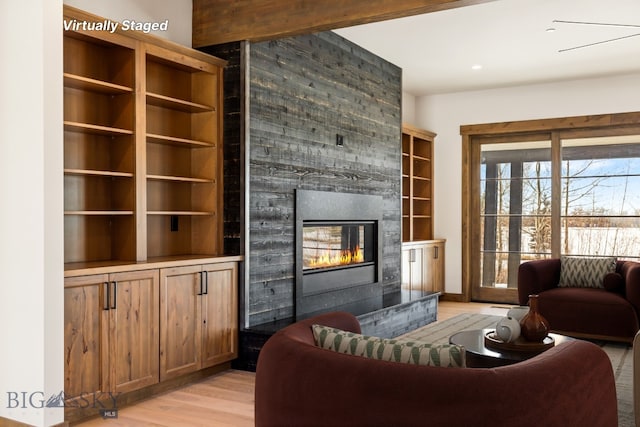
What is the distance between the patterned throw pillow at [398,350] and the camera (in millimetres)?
1867

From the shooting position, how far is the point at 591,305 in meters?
5.44

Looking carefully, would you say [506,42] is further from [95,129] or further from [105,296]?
[105,296]

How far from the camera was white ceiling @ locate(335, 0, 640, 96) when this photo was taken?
4.96 m

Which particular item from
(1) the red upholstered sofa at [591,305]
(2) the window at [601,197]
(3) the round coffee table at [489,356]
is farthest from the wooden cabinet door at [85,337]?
(2) the window at [601,197]

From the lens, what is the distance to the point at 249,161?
4555 mm

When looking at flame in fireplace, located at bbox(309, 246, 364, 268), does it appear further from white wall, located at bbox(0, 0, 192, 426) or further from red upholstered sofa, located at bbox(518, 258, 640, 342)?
white wall, located at bbox(0, 0, 192, 426)

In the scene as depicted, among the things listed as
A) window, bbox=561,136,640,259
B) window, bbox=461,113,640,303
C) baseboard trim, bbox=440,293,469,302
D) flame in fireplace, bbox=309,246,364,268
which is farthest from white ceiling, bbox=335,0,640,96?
baseboard trim, bbox=440,293,469,302

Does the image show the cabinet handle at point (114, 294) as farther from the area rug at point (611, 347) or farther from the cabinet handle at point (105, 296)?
the area rug at point (611, 347)

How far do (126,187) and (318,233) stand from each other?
2.01 meters

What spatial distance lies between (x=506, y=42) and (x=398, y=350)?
4.70m

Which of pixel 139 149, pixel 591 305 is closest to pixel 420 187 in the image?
pixel 591 305
